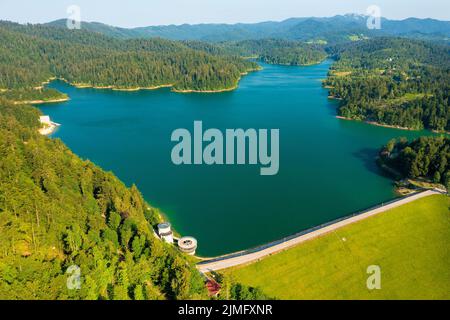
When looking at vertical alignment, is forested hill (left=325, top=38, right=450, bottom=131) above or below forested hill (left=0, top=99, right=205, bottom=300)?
above

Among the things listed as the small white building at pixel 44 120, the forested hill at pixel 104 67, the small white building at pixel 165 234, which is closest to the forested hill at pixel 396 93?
the forested hill at pixel 104 67

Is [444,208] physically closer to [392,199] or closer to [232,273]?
[392,199]

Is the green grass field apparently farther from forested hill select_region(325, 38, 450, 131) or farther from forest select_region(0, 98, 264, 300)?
forested hill select_region(325, 38, 450, 131)

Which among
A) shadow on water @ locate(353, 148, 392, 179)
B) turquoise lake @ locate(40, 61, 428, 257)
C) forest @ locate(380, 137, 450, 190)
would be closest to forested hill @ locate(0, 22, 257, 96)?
turquoise lake @ locate(40, 61, 428, 257)

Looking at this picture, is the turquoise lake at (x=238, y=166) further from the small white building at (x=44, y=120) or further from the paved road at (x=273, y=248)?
the small white building at (x=44, y=120)

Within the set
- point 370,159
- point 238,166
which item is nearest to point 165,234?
point 238,166

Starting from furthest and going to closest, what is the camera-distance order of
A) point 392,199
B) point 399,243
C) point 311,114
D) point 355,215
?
1. point 311,114
2. point 392,199
3. point 355,215
4. point 399,243

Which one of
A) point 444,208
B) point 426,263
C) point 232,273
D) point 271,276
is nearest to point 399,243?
point 426,263
